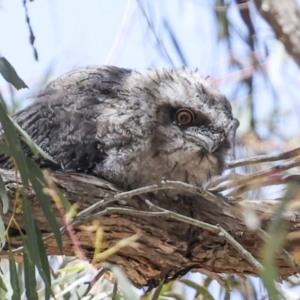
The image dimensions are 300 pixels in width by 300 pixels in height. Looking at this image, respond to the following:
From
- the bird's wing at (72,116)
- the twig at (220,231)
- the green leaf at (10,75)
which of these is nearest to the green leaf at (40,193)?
the green leaf at (10,75)

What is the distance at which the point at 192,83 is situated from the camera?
234 cm

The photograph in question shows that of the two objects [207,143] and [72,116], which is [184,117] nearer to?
[207,143]

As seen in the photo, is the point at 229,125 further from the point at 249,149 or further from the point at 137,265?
the point at 137,265

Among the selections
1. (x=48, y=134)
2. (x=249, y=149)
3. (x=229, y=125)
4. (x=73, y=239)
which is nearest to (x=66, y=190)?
(x=73, y=239)

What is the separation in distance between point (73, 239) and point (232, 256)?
45 centimetres

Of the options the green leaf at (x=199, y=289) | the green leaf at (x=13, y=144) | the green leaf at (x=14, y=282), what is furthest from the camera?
the green leaf at (x=199, y=289)

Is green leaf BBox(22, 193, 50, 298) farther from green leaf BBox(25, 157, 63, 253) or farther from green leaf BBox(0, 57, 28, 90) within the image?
green leaf BBox(0, 57, 28, 90)

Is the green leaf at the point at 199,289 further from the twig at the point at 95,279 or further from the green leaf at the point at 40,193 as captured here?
the green leaf at the point at 40,193

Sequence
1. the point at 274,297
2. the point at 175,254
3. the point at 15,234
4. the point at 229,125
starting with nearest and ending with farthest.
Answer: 1. the point at 274,297
2. the point at 15,234
3. the point at 175,254
4. the point at 229,125

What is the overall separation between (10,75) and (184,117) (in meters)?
0.95

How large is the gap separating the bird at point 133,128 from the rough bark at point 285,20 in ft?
1.23

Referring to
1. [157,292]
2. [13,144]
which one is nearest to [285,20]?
[157,292]

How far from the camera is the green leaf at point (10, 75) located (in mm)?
1349

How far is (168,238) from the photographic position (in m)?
1.92
